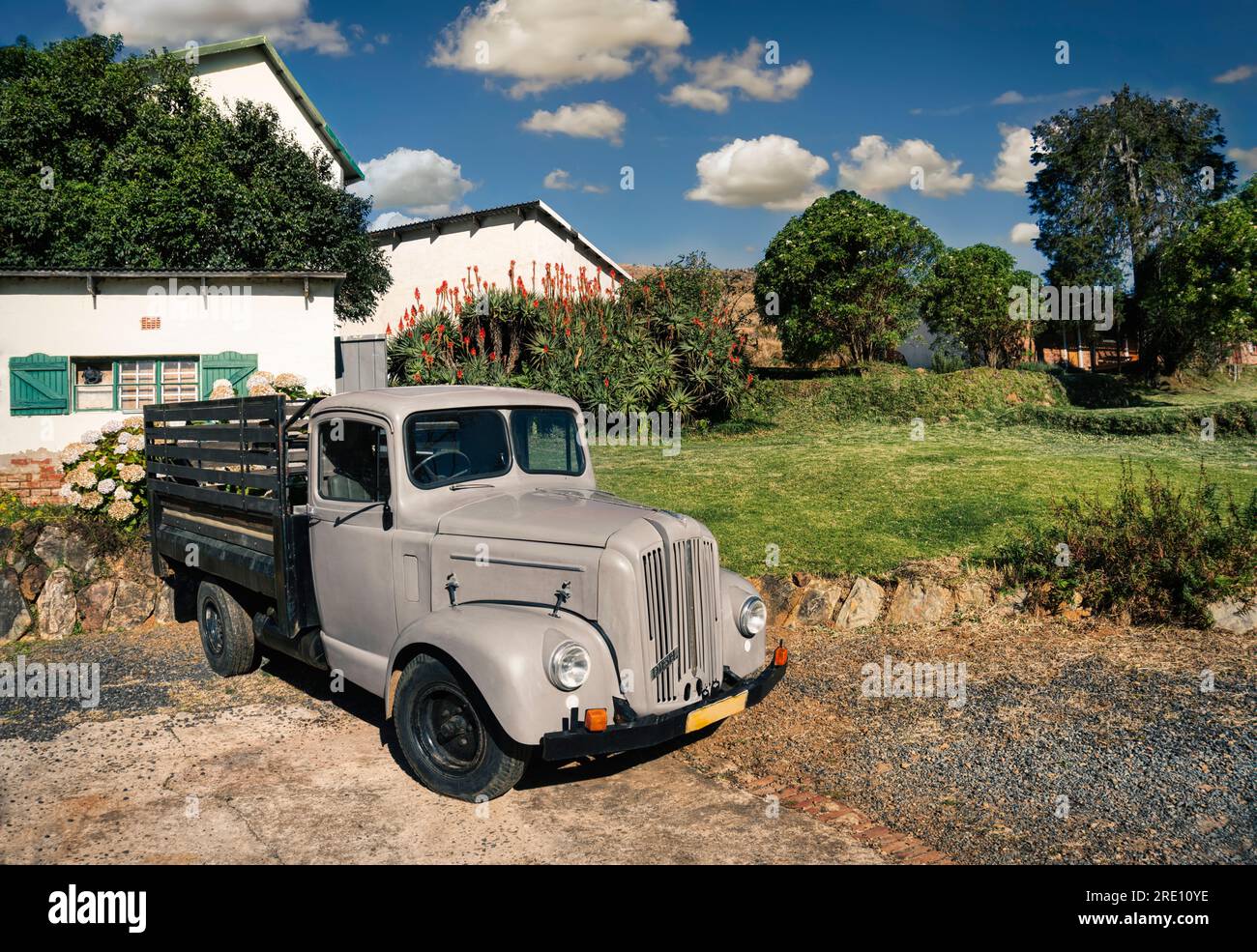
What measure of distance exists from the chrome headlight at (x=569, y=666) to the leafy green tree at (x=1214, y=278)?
76.5 ft

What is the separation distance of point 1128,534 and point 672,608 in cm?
454

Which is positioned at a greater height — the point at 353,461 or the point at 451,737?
the point at 353,461

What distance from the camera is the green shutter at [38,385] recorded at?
14.2 m

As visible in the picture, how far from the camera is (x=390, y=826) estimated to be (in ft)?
13.8

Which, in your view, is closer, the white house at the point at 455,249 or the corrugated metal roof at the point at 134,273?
the corrugated metal roof at the point at 134,273

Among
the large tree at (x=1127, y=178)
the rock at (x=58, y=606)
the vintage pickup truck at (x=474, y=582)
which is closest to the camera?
the vintage pickup truck at (x=474, y=582)

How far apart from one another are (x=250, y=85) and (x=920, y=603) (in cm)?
2507

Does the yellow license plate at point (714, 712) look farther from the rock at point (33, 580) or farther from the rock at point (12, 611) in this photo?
the rock at point (33, 580)

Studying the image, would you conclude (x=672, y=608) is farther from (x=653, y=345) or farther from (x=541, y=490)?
(x=653, y=345)

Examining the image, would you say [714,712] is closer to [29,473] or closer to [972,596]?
[972,596]

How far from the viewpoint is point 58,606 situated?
802 cm

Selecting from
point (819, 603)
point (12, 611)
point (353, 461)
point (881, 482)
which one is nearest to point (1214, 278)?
point (881, 482)

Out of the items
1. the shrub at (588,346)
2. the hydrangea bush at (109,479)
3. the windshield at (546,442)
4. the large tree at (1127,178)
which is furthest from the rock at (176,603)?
the large tree at (1127,178)
